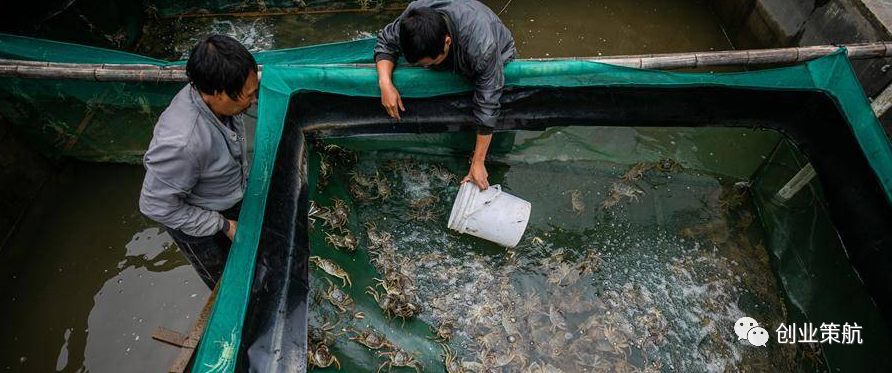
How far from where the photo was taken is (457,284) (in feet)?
11.1

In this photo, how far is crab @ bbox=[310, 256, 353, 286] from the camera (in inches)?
122

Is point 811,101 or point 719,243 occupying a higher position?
point 811,101

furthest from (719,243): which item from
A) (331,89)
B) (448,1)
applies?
(331,89)

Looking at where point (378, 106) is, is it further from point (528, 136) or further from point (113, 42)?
point (113, 42)

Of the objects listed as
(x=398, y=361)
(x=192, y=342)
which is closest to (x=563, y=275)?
(x=398, y=361)

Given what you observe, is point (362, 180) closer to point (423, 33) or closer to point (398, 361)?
point (398, 361)

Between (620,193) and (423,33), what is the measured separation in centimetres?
244

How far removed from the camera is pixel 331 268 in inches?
123

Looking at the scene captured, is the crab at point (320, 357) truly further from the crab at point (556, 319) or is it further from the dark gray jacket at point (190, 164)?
the crab at point (556, 319)

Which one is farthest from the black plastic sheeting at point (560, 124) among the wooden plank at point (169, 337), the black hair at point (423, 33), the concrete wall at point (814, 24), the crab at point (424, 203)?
Result: the concrete wall at point (814, 24)

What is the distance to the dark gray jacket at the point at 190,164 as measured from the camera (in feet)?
6.19

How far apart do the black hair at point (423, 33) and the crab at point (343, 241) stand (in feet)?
5.10

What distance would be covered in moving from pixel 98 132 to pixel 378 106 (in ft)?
8.60

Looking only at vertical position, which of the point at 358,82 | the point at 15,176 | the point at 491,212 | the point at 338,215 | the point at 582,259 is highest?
the point at 358,82
